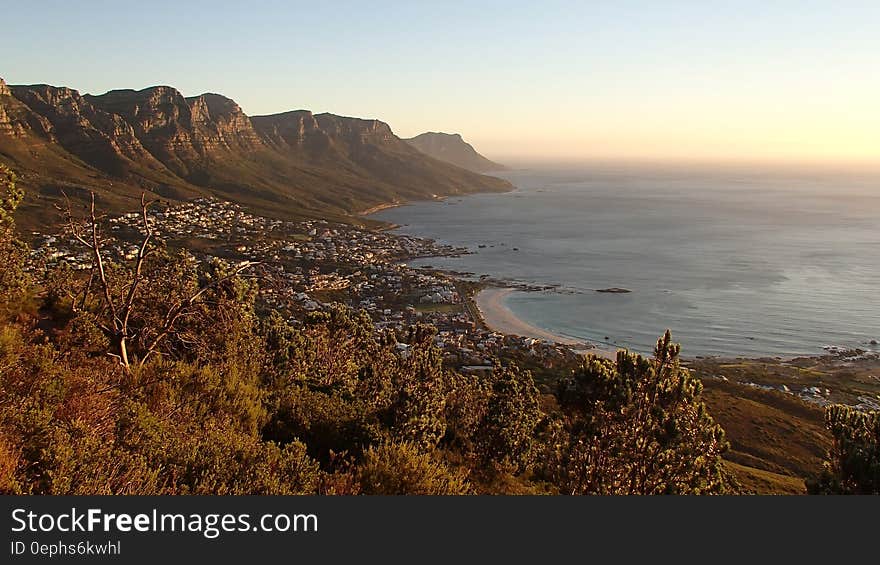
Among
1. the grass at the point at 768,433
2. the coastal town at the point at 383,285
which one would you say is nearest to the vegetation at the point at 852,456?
the coastal town at the point at 383,285

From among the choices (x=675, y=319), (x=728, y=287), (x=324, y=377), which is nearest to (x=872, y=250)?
(x=728, y=287)

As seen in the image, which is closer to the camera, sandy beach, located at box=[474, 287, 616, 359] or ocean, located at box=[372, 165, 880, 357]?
sandy beach, located at box=[474, 287, 616, 359]

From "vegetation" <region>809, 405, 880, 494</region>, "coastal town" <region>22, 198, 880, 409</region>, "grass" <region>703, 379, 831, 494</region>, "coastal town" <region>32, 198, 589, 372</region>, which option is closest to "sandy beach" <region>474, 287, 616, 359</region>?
"coastal town" <region>22, 198, 880, 409</region>

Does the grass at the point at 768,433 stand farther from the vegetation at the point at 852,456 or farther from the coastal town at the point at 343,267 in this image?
the vegetation at the point at 852,456

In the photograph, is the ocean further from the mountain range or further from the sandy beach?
the mountain range

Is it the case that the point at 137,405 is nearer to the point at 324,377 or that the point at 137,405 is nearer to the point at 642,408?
the point at 642,408

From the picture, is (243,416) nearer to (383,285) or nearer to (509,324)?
(509,324)
